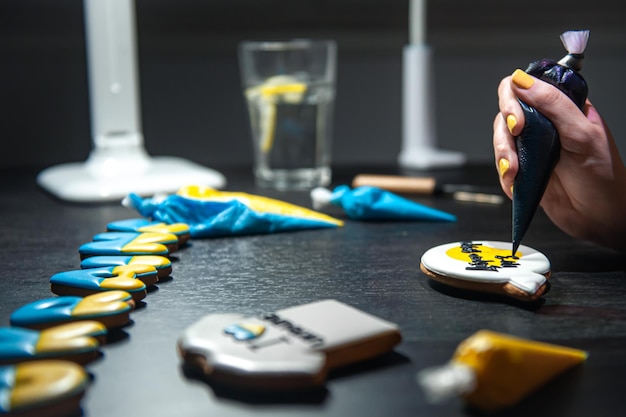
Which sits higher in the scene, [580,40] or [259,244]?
[580,40]

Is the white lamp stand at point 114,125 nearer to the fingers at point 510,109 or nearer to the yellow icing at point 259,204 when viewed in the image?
the yellow icing at point 259,204

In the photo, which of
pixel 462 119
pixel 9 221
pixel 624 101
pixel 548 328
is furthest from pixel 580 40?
pixel 624 101

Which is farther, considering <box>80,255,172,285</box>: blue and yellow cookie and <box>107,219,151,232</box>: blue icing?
<box>107,219,151,232</box>: blue icing

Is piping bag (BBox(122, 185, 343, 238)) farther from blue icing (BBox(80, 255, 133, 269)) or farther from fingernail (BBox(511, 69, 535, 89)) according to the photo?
fingernail (BBox(511, 69, 535, 89))

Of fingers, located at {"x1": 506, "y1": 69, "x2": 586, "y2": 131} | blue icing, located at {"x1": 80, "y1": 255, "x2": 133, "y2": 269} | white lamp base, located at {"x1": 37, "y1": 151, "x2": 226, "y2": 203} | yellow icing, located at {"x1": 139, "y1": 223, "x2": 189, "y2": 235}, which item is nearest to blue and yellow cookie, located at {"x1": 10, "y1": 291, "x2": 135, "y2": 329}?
blue icing, located at {"x1": 80, "y1": 255, "x2": 133, "y2": 269}

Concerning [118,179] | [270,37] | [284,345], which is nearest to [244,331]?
[284,345]

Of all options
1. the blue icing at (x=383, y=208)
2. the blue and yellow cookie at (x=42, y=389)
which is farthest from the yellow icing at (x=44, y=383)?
the blue icing at (x=383, y=208)

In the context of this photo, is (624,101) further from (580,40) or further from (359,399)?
(359,399)
